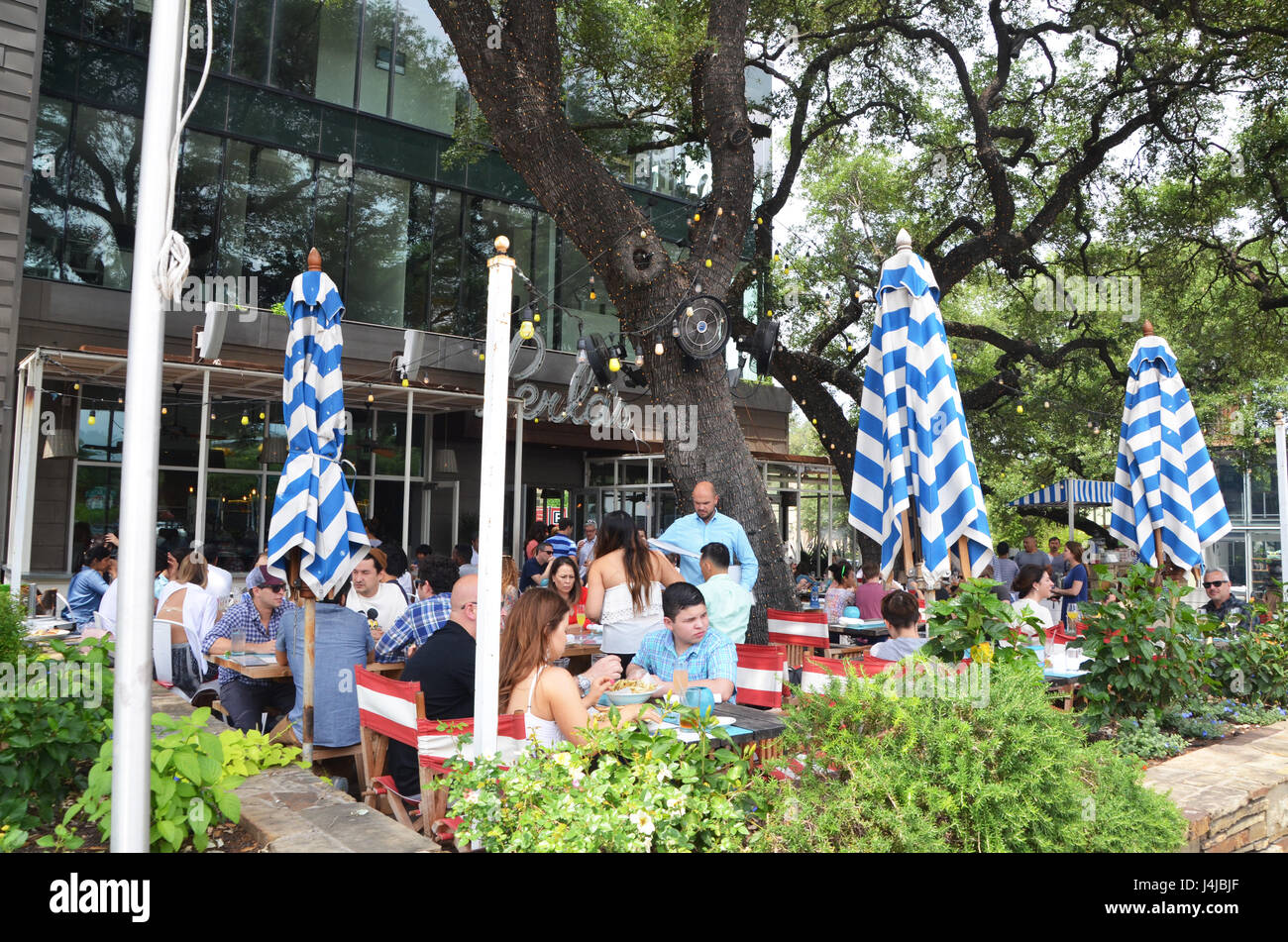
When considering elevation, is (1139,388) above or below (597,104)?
below

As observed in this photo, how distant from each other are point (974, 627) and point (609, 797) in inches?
98.1

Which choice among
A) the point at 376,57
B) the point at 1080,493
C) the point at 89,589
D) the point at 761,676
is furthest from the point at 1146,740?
the point at 376,57

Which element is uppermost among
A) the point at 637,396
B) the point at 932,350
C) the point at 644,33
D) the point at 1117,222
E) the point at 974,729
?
the point at 644,33

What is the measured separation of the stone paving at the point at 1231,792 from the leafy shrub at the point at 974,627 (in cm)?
86

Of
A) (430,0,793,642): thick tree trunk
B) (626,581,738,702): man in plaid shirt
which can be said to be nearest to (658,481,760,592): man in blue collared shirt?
(430,0,793,642): thick tree trunk

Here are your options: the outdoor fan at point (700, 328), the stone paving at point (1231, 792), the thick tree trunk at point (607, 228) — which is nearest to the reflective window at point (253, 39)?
the thick tree trunk at point (607, 228)

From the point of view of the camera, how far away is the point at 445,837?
11.2 ft

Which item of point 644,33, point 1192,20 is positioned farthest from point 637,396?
point 1192,20

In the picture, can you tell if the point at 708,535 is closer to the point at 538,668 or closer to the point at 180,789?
the point at 538,668

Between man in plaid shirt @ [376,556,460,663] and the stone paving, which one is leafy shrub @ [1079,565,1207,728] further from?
man in plaid shirt @ [376,556,460,663]

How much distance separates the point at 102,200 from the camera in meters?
13.1
